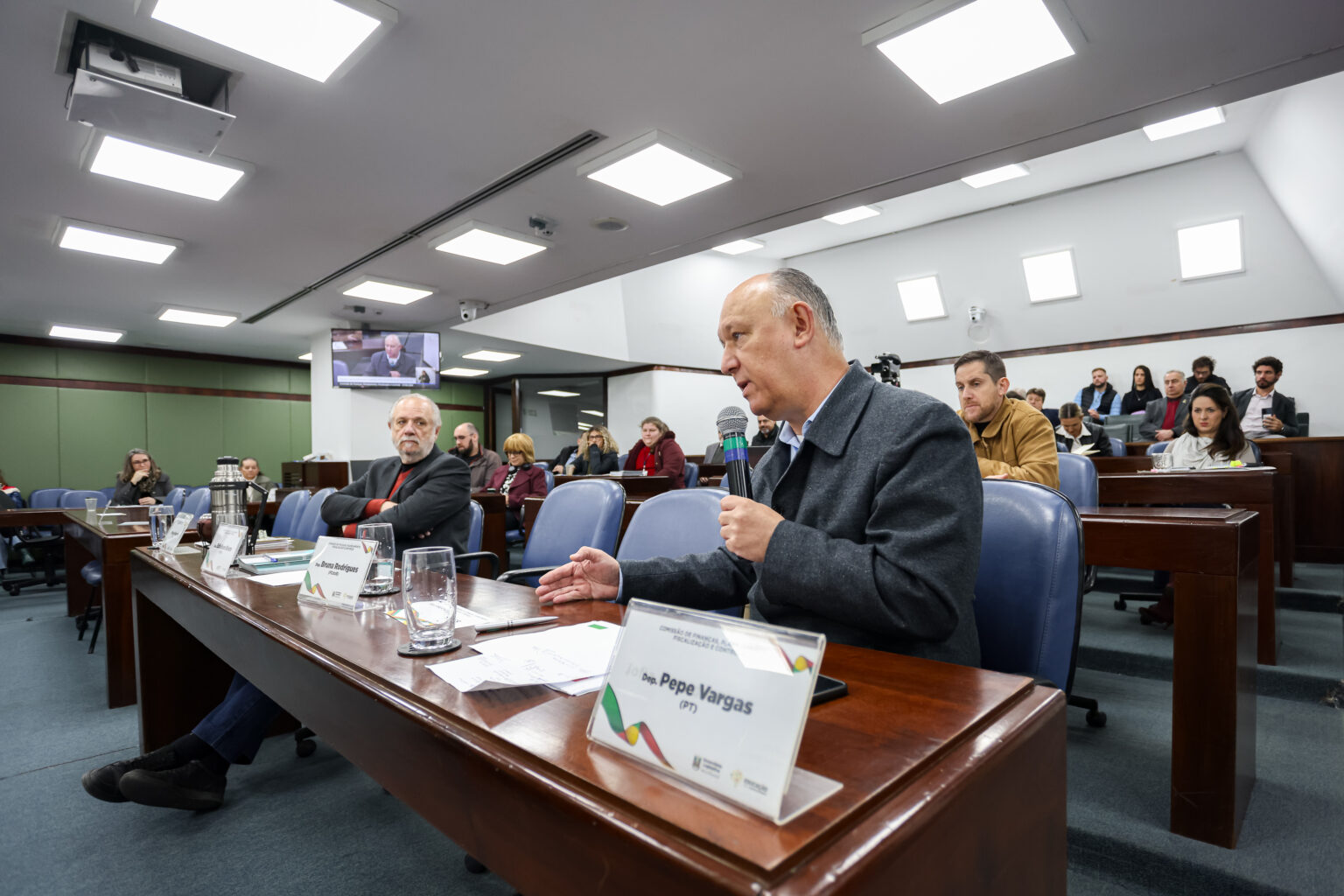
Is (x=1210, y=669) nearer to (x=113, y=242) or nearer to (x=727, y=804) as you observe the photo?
(x=727, y=804)

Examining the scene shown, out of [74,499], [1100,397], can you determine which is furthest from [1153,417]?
[74,499]

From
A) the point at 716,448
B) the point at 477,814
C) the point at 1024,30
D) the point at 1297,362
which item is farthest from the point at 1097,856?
the point at 1297,362

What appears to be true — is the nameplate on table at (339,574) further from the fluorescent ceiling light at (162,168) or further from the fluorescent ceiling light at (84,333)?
the fluorescent ceiling light at (84,333)

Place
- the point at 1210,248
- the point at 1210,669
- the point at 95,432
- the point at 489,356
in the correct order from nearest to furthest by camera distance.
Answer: the point at 1210,669 → the point at 1210,248 → the point at 95,432 → the point at 489,356

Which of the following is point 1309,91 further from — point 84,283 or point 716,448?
point 84,283

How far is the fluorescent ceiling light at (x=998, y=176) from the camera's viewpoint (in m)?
7.19

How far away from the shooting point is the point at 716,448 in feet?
24.2

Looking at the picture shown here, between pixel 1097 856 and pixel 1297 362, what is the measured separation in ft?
27.8

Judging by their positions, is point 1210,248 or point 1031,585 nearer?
point 1031,585

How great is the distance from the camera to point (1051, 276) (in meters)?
8.41

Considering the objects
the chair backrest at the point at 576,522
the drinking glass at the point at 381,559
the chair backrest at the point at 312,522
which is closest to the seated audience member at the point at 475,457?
the chair backrest at the point at 312,522

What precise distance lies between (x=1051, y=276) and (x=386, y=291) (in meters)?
7.84

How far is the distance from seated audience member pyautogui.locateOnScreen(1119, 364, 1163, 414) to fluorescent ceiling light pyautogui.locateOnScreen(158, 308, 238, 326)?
10282 mm

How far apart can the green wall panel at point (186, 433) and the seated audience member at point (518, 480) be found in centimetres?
608
